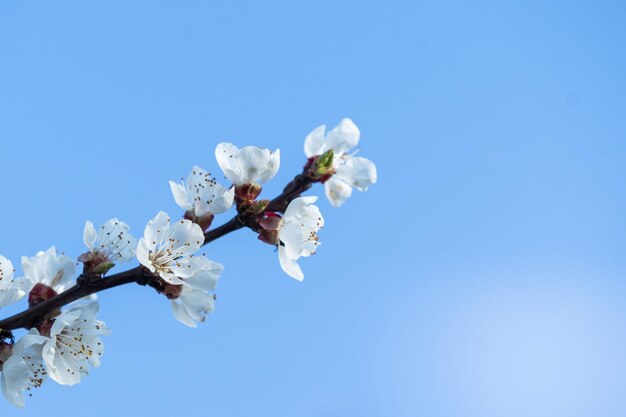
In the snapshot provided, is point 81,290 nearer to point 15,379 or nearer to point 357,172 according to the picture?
point 15,379

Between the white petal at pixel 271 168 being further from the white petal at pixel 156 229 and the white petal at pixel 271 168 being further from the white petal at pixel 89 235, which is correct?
the white petal at pixel 89 235

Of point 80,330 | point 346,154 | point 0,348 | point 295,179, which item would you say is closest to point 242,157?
point 295,179

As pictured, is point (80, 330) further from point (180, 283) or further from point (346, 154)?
point (346, 154)

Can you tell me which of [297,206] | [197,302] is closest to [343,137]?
[297,206]

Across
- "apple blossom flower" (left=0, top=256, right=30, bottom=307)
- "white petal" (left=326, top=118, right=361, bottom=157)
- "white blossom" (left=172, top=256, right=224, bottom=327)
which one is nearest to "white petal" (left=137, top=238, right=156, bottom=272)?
"white blossom" (left=172, top=256, right=224, bottom=327)

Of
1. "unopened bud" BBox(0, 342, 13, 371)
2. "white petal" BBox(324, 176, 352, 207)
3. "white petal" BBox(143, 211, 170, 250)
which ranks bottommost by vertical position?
"unopened bud" BBox(0, 342, 13, 371)

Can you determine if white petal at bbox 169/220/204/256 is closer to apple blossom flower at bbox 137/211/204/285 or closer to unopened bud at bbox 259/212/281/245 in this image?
apple blossom flower at bbox 137/211/204/285

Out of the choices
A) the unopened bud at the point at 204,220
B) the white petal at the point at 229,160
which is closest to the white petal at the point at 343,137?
the white petal at the point at 229,160
